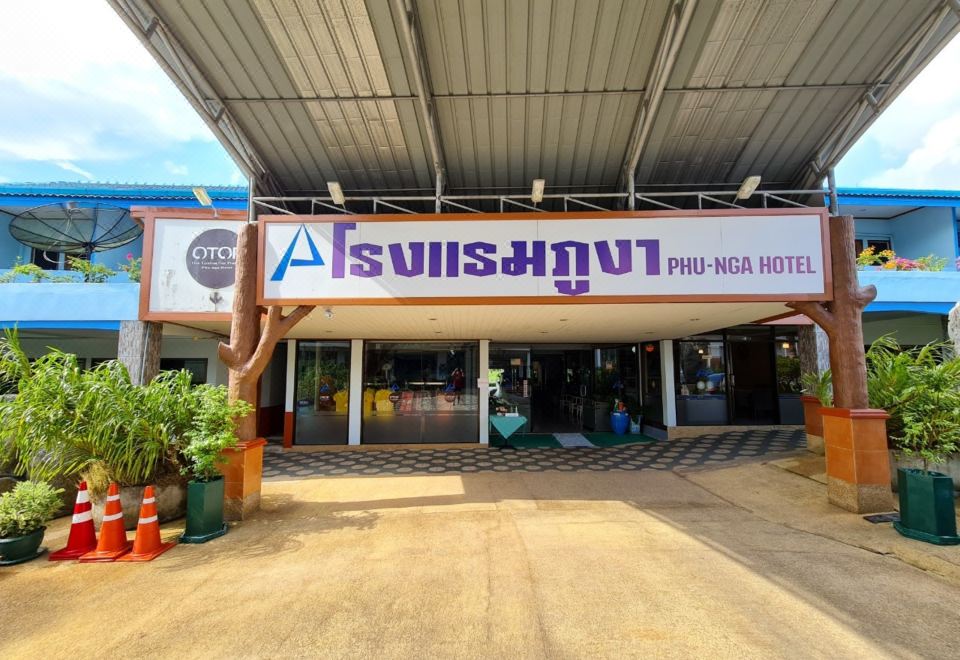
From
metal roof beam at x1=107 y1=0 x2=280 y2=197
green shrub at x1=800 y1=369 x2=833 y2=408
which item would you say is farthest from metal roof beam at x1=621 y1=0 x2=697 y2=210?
metal roof beam at x1=107 y1=0 x2=280 y2=197

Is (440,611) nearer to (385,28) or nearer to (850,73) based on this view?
(385,28)

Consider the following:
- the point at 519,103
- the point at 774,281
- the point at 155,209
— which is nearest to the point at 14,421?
the point at 155,209

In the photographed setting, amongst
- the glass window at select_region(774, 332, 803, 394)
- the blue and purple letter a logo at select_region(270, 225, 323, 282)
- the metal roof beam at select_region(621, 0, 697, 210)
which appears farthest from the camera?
the glass window at select_region(774, 332, 803, 394)

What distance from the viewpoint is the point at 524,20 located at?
15.1ft

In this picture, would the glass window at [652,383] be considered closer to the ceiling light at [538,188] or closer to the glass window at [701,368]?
the glass window at [701,368]

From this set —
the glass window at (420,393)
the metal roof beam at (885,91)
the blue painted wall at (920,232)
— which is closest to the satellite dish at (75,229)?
the glass window at (420,393)

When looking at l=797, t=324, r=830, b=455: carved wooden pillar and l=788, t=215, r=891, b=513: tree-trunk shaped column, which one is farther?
l=797, t=324, r=830, b=455: carved wooden pillar

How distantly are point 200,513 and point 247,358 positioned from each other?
189 cm

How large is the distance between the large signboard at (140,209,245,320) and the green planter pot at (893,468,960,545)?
30.2 ft

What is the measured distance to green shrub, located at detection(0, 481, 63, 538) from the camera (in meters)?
4.05

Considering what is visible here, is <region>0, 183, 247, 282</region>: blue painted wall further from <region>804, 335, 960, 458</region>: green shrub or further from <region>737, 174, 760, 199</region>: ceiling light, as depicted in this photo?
<region>804, 335, 960, 458</region>: green shrub

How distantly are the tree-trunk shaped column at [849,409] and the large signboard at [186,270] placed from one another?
851 centimetres

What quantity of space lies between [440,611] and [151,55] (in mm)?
6270

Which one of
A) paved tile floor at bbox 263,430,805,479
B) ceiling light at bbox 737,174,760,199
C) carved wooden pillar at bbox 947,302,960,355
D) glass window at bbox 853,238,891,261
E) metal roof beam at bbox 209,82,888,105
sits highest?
glass window at bbox 853,238,891,261
